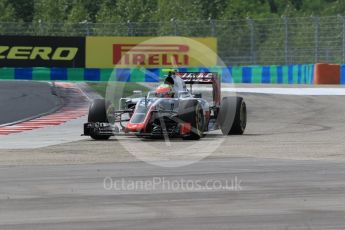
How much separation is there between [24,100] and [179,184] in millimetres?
15555

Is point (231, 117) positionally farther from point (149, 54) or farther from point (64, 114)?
point (149, 54)

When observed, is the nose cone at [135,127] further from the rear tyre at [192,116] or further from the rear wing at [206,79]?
the rear wing at [206,79]

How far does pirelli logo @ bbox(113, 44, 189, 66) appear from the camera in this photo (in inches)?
1538

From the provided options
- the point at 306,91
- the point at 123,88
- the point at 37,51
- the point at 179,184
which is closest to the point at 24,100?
the point at 123,88

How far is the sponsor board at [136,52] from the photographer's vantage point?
3906 cm

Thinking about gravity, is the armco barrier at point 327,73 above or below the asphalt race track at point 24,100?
below

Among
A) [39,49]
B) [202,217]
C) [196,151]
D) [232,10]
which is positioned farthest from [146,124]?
[232,10]

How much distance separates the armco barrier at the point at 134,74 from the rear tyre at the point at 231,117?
1891 cm

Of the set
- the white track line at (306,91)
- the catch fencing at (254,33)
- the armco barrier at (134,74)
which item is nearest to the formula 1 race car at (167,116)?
the white track line at (306,91)

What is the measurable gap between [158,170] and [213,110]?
6095 mm

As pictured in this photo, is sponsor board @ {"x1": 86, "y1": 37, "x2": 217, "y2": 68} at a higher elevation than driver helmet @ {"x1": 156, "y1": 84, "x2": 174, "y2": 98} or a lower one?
lower

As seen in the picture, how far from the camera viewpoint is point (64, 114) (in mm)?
22281

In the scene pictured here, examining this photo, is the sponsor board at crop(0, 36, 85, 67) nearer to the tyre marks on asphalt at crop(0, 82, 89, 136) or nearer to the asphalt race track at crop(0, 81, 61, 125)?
the asphalt race track at crop(0, 81, 61, 125)

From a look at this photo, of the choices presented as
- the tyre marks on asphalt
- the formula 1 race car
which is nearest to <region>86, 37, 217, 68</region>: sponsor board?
the tyre marks on asphalt
